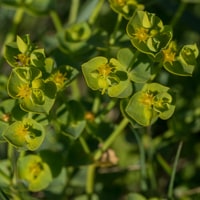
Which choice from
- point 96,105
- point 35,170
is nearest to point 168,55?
point 96,105

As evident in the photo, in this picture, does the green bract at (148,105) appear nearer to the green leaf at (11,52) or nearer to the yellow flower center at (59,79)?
the yellow flower center at (59,79)

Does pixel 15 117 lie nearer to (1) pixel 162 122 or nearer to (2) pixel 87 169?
(2) pixel 87 169

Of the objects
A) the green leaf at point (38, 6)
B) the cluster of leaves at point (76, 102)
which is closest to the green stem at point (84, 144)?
the cluster of leaves at point (76, 102)

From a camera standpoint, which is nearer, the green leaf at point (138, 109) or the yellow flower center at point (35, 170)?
the green leaf at point (138, 109)

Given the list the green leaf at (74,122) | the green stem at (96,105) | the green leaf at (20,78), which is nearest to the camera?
the green leaf at (20,78)

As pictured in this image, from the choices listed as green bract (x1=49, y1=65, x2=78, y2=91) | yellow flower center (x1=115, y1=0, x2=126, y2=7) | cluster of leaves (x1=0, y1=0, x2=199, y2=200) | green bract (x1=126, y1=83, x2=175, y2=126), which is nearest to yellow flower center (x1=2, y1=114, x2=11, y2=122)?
cluster of leaves (x1=0, y1=0, x2=199, y2=200)

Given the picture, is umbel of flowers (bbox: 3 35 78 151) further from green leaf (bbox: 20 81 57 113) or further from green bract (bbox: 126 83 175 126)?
green bract (bbox: 126 83 175 126)

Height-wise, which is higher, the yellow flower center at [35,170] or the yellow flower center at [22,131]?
the yellow flower center at [22,131]
